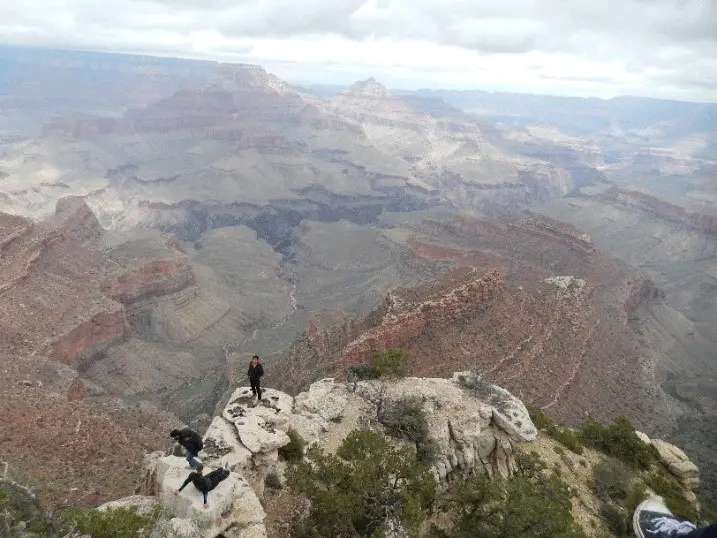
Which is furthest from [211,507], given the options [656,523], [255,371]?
[656,523]

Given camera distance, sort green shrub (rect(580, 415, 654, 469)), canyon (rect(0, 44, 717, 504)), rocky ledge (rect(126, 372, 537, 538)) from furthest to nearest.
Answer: canyon (rect(0, 44, 717, 504)), green shrub (rect(580, 415, 654, 469)), rocky ledge (rect(126, 372, 537, 538))

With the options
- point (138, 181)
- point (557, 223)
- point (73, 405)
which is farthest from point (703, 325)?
point (138, 181)

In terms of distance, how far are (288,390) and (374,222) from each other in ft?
408

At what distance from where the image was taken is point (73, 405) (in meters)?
32.9

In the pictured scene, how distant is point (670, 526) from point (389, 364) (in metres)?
14.0

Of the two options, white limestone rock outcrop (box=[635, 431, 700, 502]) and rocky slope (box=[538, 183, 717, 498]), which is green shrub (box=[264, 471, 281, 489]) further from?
rocky slope (box=[538, 183, 717, 498])

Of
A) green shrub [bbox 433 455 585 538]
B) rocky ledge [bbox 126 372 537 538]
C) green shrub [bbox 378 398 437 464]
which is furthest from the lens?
green shrub [bbox 378 398 437 464]

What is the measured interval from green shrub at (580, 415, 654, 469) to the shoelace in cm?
898

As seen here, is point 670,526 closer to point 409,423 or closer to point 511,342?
point 409,423

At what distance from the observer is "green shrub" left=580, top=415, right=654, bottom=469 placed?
82.2 feet

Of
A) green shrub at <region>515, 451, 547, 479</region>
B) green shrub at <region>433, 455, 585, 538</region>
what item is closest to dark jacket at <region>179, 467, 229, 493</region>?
green shrub at <region>433, 455, 585, 538</region>

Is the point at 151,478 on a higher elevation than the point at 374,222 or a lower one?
higher

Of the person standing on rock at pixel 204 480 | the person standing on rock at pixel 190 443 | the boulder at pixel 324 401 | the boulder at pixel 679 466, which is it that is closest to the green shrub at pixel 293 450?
the boulder at pixel 324 401

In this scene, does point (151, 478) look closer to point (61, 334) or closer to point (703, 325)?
point (61, 334)
